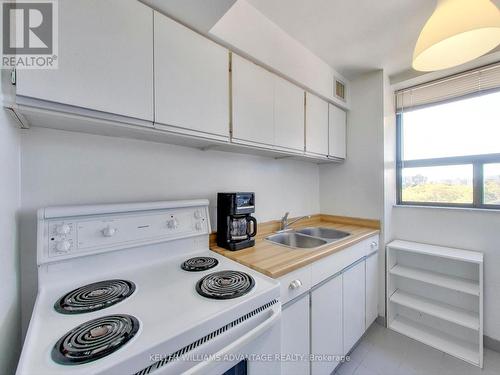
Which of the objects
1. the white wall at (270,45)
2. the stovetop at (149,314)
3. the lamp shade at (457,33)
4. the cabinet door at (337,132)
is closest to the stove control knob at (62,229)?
the stovetop at (149,314)

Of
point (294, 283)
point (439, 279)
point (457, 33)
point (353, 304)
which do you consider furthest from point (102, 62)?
point (439, 279)

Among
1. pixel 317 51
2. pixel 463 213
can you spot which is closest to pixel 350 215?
pixel 463 213

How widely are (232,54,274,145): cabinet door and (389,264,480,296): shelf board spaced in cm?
180

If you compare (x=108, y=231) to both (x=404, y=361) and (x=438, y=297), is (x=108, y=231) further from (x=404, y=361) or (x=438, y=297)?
(x=438, y=297)

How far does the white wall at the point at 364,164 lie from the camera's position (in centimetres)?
206

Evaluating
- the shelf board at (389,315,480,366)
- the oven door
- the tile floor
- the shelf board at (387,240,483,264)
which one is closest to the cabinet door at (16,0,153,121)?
the oven door

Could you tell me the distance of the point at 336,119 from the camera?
2.16m

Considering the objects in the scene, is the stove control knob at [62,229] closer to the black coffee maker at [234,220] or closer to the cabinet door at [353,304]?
the black coffee maker at [234,220]

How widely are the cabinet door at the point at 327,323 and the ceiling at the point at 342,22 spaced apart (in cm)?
165

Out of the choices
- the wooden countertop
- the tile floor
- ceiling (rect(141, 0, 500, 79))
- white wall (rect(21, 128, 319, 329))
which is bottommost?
the tile floor

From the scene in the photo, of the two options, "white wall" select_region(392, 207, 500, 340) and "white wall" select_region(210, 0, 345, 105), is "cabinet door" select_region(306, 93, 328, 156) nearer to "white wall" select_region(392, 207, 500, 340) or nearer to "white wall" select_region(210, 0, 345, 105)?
"white wall" select_region(210, 0, 345, 105)

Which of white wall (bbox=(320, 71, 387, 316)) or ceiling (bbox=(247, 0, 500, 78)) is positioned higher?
ceiling (bbox=(247, 0, 500, 78))

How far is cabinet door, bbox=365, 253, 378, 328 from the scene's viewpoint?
6.01ft

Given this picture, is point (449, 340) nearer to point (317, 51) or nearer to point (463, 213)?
point (463, 213)
